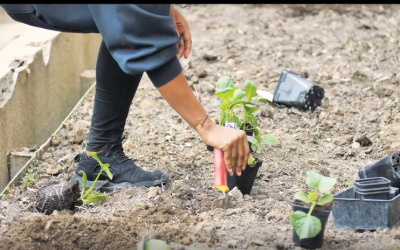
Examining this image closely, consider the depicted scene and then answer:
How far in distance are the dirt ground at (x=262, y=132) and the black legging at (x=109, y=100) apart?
30 cm

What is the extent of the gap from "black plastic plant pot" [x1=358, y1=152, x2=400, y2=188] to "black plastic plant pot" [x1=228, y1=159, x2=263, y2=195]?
0.48 meters

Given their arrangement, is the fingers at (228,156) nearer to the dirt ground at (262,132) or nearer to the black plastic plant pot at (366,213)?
the dirt ground at (262,132)

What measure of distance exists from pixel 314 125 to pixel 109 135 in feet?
4.64

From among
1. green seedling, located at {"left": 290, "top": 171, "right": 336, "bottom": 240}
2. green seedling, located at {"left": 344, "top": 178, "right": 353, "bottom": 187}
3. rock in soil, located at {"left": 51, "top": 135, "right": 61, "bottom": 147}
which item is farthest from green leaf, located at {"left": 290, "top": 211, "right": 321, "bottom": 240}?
rock in soil, located at {"left": 51, "top": 135, "right": 61, "bottom": 147}

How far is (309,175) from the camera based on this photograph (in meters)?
1.93

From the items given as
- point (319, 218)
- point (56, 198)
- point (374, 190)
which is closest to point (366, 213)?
point (374, 190)

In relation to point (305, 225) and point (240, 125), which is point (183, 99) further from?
point (240, 125)

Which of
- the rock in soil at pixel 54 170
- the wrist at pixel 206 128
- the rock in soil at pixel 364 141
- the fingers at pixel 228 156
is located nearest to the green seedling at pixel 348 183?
the rock in soil at pixel 364 141

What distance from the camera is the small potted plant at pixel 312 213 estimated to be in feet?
6.16

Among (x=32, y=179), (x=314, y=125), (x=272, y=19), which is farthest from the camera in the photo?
(x=272, y=19)

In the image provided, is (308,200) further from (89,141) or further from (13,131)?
(13,131)

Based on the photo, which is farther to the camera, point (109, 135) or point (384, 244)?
point (109, 135)

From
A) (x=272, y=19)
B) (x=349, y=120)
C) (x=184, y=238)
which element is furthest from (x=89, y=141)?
(x=272, y=19)

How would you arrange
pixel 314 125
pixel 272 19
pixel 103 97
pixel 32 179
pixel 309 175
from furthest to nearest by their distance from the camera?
pixel 272 19
pixel 314 125
pixel 32 179
pixel 103 97
pixel 309 175
